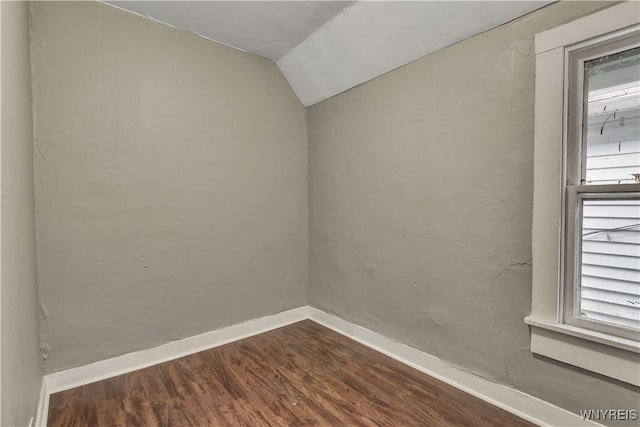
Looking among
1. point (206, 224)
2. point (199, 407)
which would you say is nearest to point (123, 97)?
point (206, 224)

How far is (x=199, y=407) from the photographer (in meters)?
1.63

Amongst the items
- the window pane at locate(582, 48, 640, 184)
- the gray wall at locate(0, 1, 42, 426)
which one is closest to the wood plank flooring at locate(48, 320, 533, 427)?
the gray wall at locate(0, 1, 42, 426)

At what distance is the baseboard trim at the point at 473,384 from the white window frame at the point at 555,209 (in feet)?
0.86

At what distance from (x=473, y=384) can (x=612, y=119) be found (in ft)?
4.85

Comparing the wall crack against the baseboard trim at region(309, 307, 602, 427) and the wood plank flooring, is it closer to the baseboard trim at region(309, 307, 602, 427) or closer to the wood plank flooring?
the baseboard trim at region(309, 307, 602, 427)

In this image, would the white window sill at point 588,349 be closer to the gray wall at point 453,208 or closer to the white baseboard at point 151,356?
the gray wall at point 453,208

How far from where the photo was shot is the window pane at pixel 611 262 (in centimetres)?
128

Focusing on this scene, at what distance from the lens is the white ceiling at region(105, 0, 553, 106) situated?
1.66 meters

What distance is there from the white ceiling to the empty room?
0.05 ft

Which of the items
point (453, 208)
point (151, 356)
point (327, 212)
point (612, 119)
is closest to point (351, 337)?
point (327, 212)

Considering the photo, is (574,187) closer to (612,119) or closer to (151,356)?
(612,119)

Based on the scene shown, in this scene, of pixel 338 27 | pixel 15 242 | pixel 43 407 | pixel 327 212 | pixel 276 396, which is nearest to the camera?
pixel 15 242

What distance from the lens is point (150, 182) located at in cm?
206

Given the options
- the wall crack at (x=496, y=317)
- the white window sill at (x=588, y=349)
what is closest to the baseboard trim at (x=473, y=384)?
the wall crack at (x=496, y=317)
